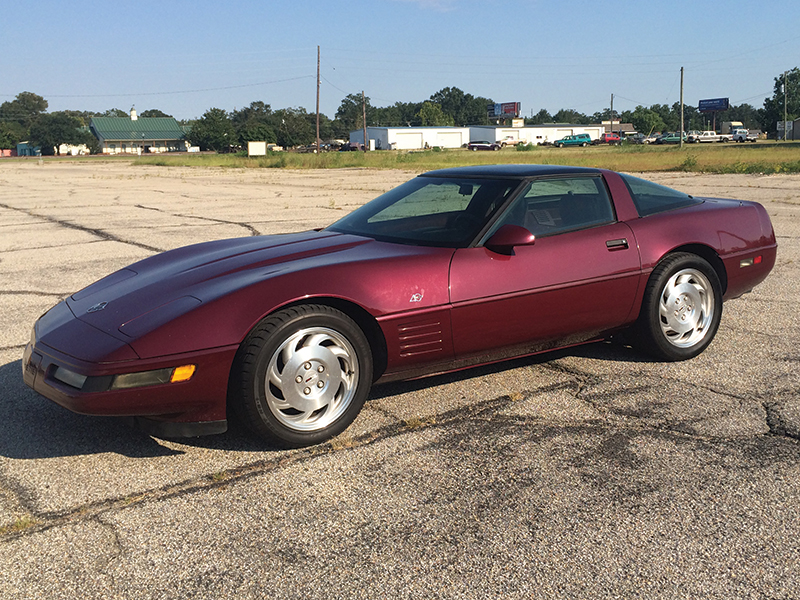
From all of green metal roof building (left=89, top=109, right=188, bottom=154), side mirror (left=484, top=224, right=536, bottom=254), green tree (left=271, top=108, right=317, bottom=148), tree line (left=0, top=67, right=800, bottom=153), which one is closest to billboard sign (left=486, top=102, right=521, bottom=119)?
tree line (left=0, top=67, right=800, bottom=153)

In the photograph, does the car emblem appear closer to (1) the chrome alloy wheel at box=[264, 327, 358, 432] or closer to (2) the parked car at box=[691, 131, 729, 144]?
(1) the chrome alloy wheel at box=[264, 327, 358, 432]

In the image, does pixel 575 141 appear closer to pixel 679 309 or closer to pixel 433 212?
pixel 679 309

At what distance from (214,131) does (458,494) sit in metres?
113

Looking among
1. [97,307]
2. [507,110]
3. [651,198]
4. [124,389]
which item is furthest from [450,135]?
[124,389]

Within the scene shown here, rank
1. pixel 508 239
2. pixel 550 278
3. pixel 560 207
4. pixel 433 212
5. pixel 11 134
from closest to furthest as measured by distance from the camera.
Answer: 1. pixel 508 239
2. pixel 550 278
3. pixel 560 207
4. pixel 433 212
5. pixel 11 134

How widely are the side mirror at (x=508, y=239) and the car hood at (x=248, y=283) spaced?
26 cm

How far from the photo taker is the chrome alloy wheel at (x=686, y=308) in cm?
463

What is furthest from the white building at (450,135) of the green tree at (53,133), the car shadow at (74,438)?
the car shadow at (74,438)

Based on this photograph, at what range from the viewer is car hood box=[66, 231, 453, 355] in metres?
3.29

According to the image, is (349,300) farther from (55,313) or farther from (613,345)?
(613,345)

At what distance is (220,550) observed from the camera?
2.59m

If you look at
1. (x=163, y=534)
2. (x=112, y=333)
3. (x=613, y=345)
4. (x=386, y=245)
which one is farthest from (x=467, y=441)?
(x=613, y=345)

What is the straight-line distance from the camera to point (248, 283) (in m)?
3.43

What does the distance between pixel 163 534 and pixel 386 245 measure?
1915 mm
